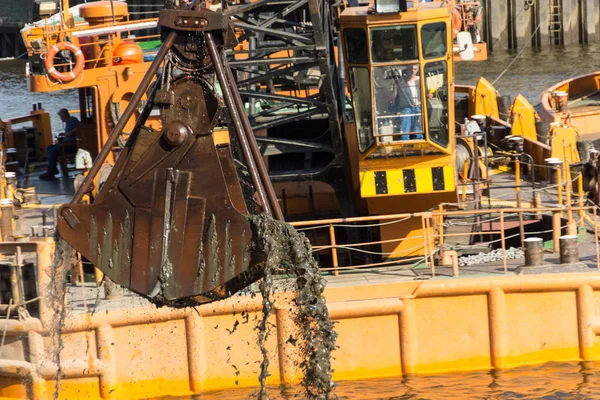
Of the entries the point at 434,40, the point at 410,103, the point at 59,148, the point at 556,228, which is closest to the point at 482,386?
the point at 556,228

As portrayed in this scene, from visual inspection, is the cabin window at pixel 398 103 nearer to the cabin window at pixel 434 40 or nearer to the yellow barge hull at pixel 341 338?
the cabin window at pixel 434 40

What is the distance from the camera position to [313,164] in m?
18.9

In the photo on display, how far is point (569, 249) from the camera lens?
49.4 ft

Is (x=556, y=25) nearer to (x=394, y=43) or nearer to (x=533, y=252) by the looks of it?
(x=394, y=43)

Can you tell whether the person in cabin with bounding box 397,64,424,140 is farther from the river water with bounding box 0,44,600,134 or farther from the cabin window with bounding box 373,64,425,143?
the river water with bounding box 0,44,600,134

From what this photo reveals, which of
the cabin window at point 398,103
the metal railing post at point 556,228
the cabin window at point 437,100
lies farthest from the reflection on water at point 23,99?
the metal railing post at point 556,228

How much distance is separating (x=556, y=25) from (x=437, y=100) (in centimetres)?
3985

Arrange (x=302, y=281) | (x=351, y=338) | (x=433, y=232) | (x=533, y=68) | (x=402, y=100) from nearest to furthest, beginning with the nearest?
(x=302, y=281)
(x=351, y=338)
(x=402, y=100)
(x=433, y=232)
(x=533, y=68)

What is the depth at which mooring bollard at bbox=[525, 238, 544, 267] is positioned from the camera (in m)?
15.1

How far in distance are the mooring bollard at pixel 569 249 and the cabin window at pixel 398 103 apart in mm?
2414

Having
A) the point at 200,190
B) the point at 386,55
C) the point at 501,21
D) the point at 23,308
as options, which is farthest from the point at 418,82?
the point at 501,21

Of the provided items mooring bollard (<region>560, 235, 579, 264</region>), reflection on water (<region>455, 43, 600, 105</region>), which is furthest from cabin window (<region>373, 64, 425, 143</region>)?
reflection on water (<region>455, 43, 600, 105</region>)

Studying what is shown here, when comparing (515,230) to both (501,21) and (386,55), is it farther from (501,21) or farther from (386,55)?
(501,21)

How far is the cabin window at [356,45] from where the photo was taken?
1584 cm
